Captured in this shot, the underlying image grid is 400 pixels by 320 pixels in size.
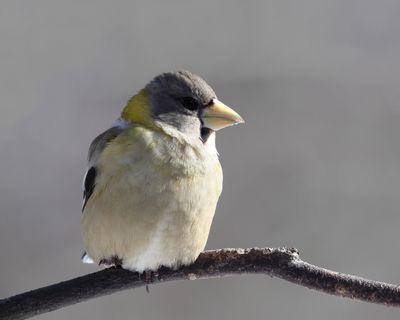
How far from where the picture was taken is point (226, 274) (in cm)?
293

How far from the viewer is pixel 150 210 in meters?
2.99

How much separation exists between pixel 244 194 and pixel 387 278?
3.70 feet

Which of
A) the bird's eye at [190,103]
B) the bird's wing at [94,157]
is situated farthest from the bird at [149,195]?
the bird's eye at [190,103]

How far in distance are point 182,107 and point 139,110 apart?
173 millimetres

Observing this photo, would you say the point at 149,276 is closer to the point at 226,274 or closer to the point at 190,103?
the point at 226,274

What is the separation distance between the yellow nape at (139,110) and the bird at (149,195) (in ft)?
0.11

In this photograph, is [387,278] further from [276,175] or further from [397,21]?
[397,21]

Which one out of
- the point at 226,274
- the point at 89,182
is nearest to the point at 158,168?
the point at 89,182

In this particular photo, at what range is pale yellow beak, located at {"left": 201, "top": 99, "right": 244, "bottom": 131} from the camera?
→ 10.9 feet

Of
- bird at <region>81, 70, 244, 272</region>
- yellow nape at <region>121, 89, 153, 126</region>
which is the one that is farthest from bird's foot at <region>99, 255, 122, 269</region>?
yellow nape at <region>121, 89, 153, 126</region>

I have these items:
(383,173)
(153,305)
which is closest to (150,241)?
(153,305)

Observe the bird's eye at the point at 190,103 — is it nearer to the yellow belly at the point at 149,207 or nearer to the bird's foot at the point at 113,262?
the yellow belly at the point at 149,207

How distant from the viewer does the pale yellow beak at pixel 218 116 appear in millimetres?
3311

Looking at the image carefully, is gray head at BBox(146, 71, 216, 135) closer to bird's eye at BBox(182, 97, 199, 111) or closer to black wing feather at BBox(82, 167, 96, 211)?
bird's eye at BBox(182, 97, 199, 111)
